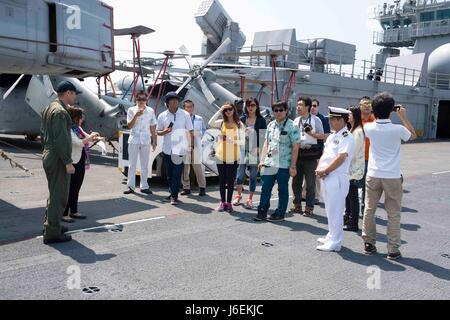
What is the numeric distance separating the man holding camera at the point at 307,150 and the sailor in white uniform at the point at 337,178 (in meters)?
1.56

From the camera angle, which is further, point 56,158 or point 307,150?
point 307,150

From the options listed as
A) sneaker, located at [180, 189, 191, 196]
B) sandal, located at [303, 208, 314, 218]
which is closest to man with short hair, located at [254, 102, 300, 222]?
sandal, located at [303, 208, 314, 218]

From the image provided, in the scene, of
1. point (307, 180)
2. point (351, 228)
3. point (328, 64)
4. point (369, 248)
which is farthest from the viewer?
point (328, 64)

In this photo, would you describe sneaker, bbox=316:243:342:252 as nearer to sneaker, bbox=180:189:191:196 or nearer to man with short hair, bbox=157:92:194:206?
man with short hair, bbox=157:92:194:206

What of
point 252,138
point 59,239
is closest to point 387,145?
point 252,138

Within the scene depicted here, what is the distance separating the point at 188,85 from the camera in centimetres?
1229

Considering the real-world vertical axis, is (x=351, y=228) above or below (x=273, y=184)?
below

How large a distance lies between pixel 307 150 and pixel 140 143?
126 inches

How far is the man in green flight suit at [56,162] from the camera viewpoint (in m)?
5.05

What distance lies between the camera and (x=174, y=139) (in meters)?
7.88

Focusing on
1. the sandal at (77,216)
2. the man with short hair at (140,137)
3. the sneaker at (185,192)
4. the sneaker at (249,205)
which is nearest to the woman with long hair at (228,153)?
the sneaker at (249,205)

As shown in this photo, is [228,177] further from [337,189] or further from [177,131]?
[337,189]

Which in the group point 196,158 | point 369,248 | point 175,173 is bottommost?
point 369,248
